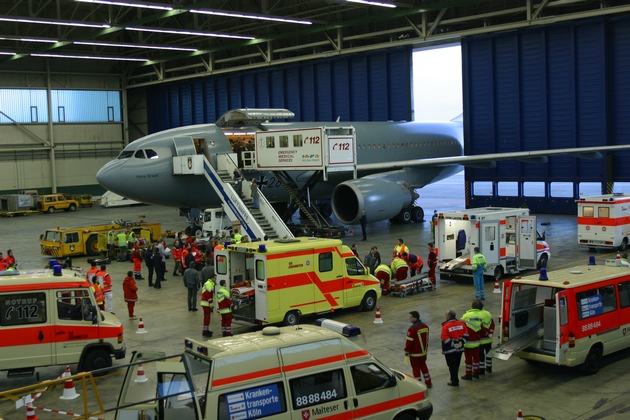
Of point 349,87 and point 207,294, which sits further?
point 349,87

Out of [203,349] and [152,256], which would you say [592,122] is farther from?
[203,349]

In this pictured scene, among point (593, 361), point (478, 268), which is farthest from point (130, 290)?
point (593, 361)

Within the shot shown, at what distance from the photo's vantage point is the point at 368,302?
58.6 feet

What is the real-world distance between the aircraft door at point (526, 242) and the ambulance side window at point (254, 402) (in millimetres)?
14541

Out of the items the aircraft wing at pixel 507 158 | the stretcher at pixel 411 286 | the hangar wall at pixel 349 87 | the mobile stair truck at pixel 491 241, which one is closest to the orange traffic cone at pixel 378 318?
the stretcher at pixel 411 286

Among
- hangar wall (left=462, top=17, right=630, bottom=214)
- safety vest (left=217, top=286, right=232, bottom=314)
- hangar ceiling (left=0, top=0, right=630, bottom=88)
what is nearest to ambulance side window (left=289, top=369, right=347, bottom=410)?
safety vest (left=217, top=286, right=232, bottom=314)

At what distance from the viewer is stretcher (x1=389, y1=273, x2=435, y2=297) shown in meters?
19.6

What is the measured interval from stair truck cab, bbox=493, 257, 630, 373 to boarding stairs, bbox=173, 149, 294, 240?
12126 mm

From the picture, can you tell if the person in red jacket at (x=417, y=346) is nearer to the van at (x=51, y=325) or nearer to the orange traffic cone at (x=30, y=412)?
the van at (x=51, y=325)

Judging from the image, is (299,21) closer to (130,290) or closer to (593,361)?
(130,290)

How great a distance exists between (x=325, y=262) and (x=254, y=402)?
28.4 feet

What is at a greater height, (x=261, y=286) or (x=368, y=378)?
(x=261, y=286)

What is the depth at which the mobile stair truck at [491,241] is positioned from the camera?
20.7 metres

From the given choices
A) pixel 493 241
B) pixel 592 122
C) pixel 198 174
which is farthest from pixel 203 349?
pixel 592 122
